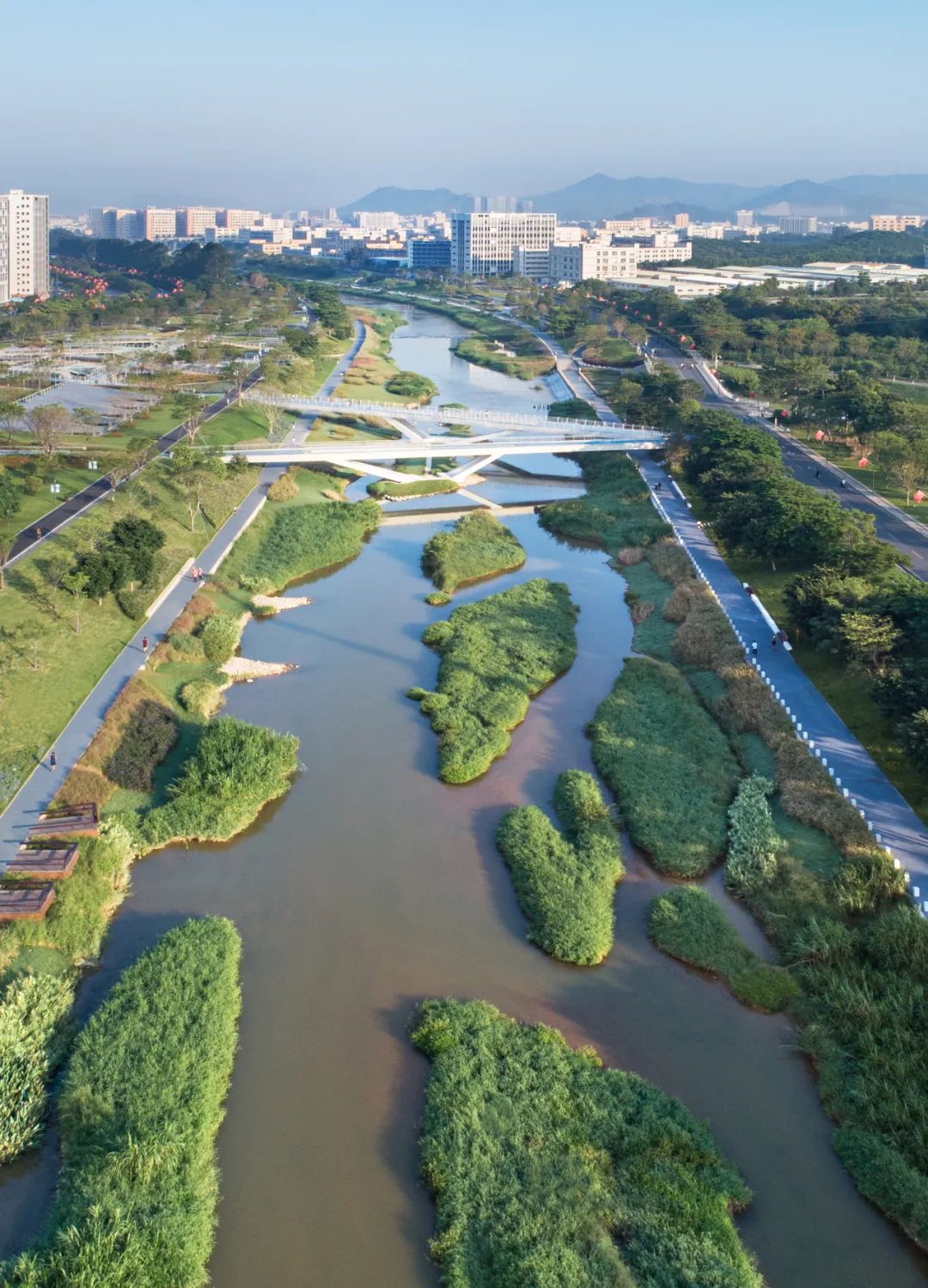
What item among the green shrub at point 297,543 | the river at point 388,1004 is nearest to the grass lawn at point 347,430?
the green shrub at point 297,543

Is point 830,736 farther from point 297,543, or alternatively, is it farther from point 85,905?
point 297,543

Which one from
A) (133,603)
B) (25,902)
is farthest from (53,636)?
(25,902)

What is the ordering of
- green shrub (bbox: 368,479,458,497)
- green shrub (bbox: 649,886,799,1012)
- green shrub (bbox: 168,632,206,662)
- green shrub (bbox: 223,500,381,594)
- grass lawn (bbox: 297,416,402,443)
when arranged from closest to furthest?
green shrub (bbox: 649,886,799,1012), green shrub (bbox: 168,632,206,662), green shrub (bbox: 223,500,381,594), green shrub (bbox: 368,479,458,497), grass lawn (bbox: 297,416,402,443)

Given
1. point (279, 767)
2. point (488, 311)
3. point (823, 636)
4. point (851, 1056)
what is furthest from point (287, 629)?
point (488, 311)

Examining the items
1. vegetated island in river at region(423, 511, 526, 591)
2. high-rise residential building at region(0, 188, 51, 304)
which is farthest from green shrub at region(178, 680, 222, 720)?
high-rise residential building at region(0, 188, 51, 304)

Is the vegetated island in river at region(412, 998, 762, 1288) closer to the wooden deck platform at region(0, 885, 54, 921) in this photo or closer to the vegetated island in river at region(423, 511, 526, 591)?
the wooden deck platform at region(0, 885, 54, 921)

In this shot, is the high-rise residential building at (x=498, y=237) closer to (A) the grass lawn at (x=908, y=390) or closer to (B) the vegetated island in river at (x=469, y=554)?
(A) the grass lawn at (x=908, y=390)
